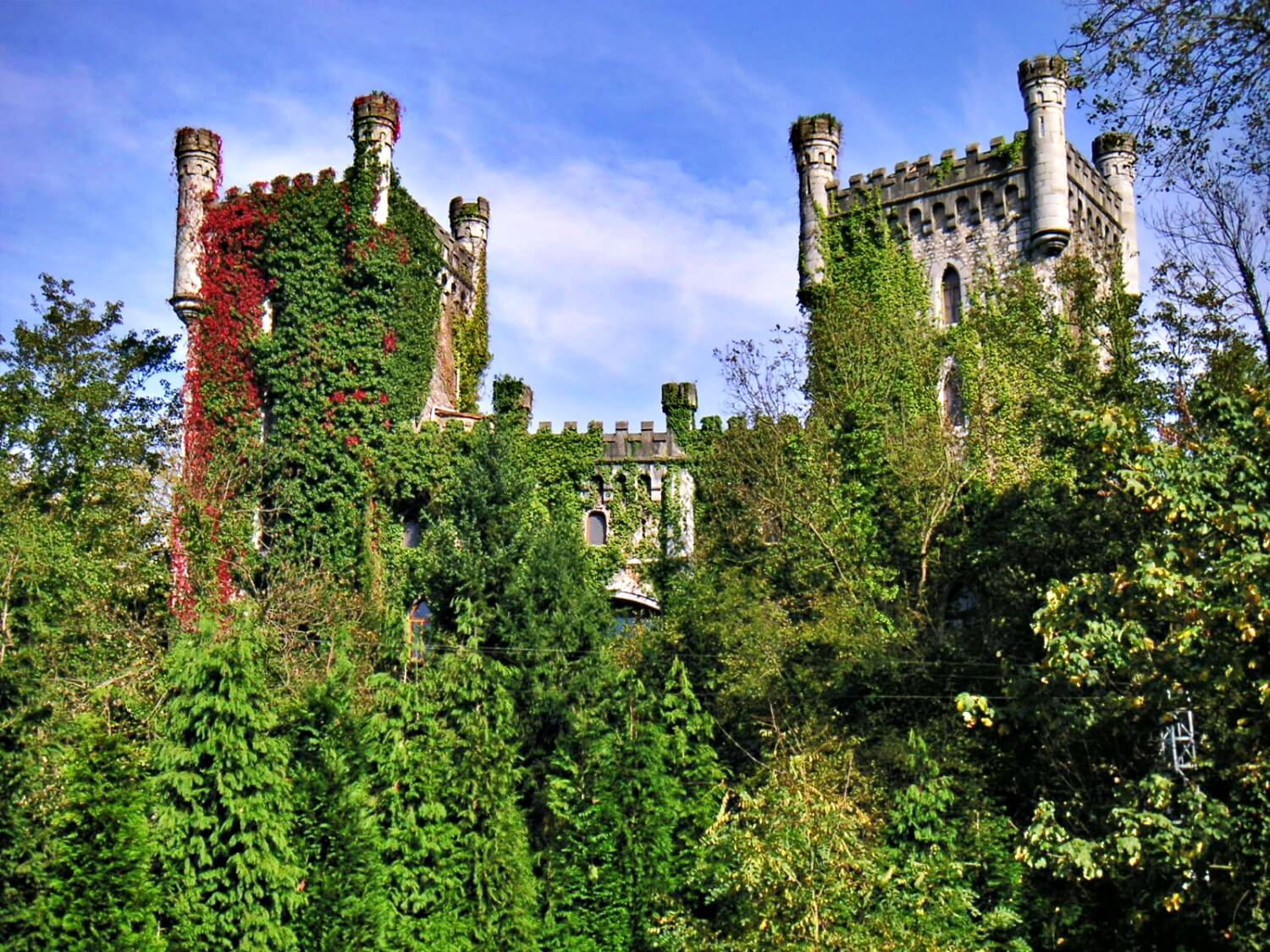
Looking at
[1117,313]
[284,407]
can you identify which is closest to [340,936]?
[284,407]

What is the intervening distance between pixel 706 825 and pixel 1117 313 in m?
15.1

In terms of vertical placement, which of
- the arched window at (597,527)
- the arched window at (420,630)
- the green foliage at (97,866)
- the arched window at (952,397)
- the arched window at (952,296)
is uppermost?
the arched window at (952,296)

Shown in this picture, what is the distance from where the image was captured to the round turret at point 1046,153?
3347cm

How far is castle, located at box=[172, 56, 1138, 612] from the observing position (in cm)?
3262

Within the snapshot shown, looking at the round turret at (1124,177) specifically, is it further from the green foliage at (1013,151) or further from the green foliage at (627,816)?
the green foliage at (627,816)

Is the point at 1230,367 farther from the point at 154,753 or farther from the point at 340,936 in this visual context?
the point at 154,753

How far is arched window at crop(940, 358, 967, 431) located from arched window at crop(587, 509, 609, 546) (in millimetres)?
8449

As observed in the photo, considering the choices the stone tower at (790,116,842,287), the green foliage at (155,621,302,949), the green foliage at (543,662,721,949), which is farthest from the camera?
the stone tower at (790,116,842,287)

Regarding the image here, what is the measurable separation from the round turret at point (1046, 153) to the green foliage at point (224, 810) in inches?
847

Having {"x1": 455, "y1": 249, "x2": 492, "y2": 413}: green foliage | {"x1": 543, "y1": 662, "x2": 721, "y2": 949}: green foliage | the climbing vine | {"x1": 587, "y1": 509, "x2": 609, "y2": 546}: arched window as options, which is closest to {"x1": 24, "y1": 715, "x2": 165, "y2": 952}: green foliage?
{"x1": 543, "y1": 662, "x2": 721, "y2": 949}: green foliage

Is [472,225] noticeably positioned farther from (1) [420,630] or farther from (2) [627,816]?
(2) [627,816]

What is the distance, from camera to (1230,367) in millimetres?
24062

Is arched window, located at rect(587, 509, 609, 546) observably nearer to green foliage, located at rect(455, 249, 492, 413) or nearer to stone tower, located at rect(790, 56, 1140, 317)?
green foliage, located at rect(455, 249, 492, 413)

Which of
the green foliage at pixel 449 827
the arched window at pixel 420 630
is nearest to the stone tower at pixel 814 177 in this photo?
Answer: the arched window at pixel 420 630
